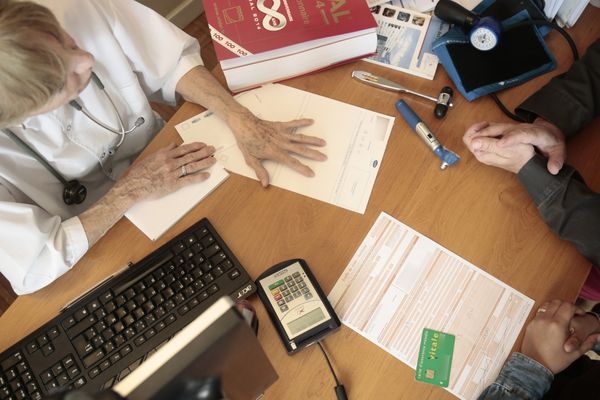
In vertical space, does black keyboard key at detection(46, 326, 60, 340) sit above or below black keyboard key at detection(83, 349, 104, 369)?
above

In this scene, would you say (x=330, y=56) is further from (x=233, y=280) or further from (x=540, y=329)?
(x=540, y=329)

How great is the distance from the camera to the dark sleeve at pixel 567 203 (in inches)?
30.8

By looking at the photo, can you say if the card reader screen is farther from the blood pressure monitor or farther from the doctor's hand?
the doctor's hand

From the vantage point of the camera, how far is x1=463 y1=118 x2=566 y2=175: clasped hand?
0.84 metres

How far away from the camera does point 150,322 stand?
774 mm

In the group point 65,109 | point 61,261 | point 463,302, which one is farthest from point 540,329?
point 65,109

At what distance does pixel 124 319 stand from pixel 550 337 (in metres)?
0.75

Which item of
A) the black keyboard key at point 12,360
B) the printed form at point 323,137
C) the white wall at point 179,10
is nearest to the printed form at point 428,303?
the printed form at point 323,137

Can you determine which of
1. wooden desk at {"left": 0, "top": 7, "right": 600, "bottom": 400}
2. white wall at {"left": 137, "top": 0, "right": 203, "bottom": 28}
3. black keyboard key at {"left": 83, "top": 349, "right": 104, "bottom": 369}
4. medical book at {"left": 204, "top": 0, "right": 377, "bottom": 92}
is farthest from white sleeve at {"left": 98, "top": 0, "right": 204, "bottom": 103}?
white wall at {"left": 137, "top": 0, "right": 203, "bottom": 28}

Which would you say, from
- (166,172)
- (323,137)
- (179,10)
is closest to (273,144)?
(323,137)

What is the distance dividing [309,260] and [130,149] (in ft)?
1.96

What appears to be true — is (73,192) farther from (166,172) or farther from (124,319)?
A: (124,319)

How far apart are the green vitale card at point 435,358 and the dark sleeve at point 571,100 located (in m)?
0.49

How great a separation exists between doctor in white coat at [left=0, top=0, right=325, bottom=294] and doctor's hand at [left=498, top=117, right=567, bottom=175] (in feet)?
1.24
